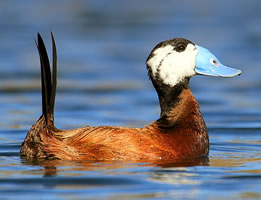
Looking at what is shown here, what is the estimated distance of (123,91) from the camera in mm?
16547

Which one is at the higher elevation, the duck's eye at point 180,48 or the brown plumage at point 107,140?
the duck's eye at point 180,48

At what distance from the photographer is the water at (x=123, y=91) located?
7.95 m

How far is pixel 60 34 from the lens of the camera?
24.3 metres

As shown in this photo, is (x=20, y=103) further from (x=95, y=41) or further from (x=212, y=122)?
(x=95, y=41)

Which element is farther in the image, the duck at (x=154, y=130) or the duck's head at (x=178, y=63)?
the duck's head at (x=178, y=63)

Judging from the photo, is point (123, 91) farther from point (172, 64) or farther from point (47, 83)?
point (47, 83)

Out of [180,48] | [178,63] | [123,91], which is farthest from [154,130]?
[123,91]

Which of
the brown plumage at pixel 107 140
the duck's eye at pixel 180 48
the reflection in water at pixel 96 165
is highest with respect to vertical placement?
the duck's eye at pixel 180 48

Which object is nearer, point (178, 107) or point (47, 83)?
point (47, 83)

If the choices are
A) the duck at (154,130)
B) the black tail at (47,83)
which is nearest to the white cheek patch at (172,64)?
the duck at (154,130)

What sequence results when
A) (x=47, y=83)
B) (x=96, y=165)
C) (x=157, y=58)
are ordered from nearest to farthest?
(x=96, y=165)
(x=47, y=83)
(x=157, y=58)

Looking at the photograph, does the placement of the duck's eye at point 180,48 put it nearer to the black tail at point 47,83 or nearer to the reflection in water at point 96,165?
the reflection in water at point 96,165

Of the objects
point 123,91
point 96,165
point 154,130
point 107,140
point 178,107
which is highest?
point 123,91

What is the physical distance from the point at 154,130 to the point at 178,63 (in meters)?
0.96
